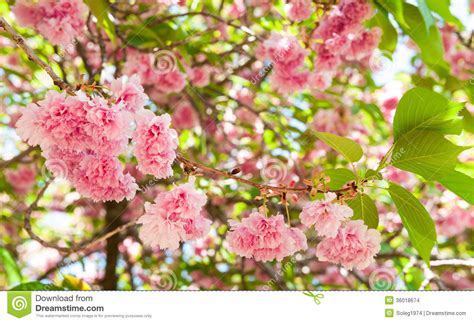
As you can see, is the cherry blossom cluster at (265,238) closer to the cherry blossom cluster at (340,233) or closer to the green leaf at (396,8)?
the cherry blossom cluster at (340,233)

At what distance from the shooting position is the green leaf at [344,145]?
Answer: 0.97 metres

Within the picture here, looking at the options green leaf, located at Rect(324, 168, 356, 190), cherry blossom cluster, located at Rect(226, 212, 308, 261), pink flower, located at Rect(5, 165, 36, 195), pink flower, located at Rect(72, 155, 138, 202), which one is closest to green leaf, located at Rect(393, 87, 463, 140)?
green leaf, located at Rect(324, 168, 356, 190)

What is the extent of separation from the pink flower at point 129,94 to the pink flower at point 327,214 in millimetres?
329

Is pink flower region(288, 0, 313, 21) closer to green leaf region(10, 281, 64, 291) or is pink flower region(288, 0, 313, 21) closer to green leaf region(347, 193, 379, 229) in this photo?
green leaf region(347, 193, 379, 229)

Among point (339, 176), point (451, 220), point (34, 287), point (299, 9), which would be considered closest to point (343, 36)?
point (299, 9)

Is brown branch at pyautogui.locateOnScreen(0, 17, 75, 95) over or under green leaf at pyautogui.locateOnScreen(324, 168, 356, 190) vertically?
over

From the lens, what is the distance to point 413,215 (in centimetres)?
107

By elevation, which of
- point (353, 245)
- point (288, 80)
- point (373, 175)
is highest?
point (288, 80)

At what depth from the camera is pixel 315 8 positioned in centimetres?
176

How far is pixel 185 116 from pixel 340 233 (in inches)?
63.1

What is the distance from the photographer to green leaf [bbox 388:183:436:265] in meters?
1.06

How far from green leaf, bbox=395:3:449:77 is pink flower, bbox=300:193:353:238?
23.8 inches

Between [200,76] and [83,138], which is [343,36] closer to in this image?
[200,76]
